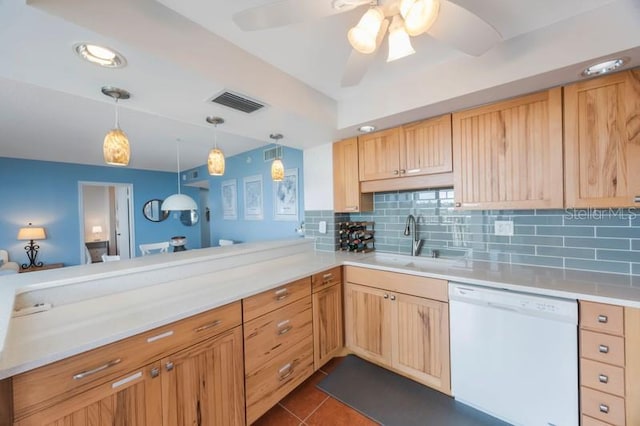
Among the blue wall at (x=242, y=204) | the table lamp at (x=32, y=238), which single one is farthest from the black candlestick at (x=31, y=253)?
the blue wall at (x=242, y=204)

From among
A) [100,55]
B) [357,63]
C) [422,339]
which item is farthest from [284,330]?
[100,55]

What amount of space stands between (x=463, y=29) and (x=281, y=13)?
2.42ft

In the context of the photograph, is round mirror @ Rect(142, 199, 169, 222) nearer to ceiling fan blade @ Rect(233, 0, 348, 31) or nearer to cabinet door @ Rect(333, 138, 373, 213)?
cabinet door @ Rect(333, 138, 373, 213)

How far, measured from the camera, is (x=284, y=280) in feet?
5.57

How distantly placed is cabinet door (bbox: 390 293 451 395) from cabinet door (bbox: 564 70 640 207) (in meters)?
1.11

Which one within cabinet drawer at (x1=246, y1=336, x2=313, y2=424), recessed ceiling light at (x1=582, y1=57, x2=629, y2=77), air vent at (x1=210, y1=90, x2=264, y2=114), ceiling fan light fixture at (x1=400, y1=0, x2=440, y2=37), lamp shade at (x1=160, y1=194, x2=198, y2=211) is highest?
air vent at (x1=210, y1=90, x2=264, y2=114)

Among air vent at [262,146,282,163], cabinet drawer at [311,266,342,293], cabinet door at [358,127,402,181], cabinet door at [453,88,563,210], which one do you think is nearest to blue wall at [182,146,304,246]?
air vent at [262,146,282,163]

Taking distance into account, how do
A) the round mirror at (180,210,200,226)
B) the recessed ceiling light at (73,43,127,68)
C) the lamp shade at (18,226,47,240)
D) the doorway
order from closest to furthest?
the recessed ceiling light at (73,43,127,68) < the lamp shade at (18,226,47,240) < the round mirror at (180,210,200,226) < the doorway

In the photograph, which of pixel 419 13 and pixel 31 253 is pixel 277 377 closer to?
pixel 419 13

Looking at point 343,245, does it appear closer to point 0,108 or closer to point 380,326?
point 380,326

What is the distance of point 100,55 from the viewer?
1.09 m

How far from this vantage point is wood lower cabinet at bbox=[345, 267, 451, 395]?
1711mm

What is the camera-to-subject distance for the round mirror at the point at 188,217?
5906mm

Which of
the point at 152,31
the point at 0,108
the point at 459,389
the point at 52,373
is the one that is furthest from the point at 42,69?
the point at 459,389
